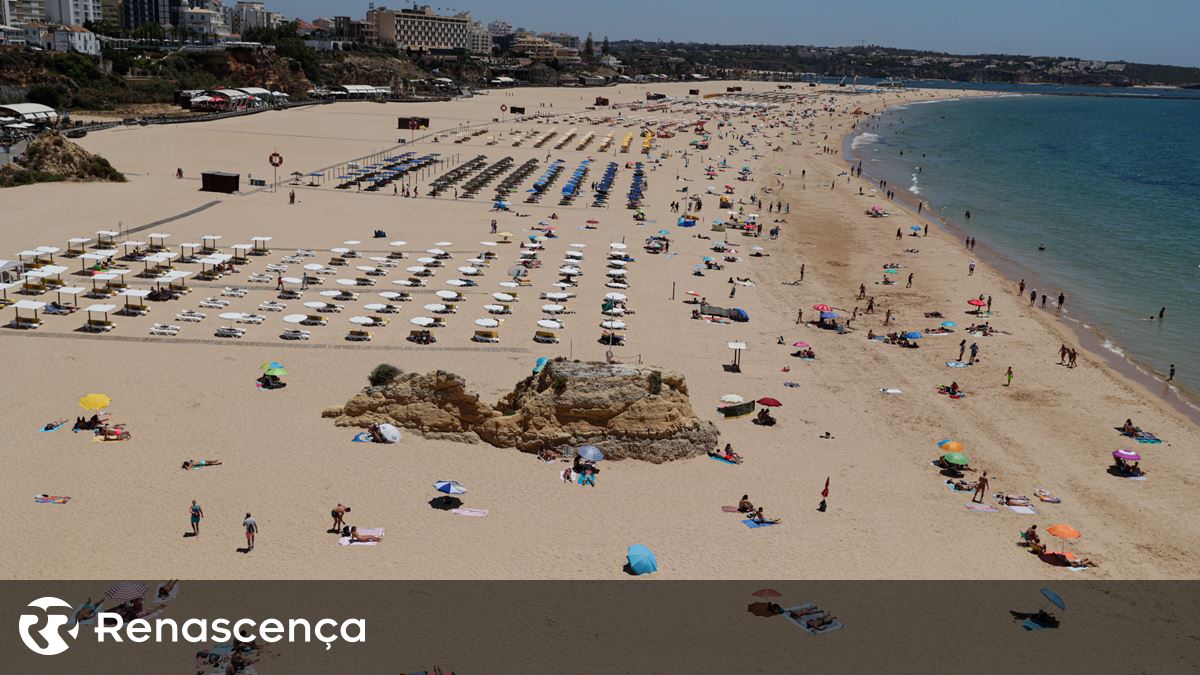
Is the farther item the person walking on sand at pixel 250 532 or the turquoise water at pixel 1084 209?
the turquoise water at pixel 1084 209

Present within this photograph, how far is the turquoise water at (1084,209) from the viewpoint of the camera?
3462 cm

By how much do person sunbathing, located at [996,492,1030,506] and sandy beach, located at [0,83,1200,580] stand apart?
1.28 feet

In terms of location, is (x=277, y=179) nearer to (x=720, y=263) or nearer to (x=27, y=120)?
(x=27, y=120)

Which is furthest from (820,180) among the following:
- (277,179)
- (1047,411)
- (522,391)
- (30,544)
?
(30,544)

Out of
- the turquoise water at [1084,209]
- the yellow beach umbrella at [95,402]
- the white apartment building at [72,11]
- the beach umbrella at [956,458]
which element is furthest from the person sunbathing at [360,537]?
the white apartment building at [72,11]

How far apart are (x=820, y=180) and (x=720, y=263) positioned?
31541mm
